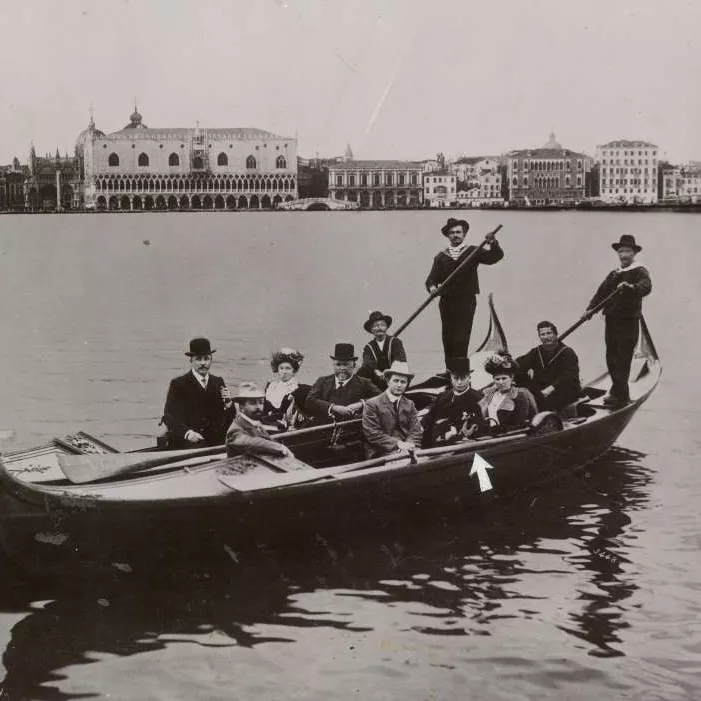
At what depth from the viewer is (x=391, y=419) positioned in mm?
7750

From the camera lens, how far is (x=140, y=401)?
14617mm

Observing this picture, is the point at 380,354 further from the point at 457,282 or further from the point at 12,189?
the point at 12,189

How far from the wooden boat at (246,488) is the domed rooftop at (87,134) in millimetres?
120131

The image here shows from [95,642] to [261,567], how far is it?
1.22 meters

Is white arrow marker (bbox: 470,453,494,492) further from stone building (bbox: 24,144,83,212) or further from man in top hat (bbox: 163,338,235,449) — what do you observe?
stone building (bbox: 24,144,83,212)

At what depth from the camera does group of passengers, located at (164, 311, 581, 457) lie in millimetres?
7637

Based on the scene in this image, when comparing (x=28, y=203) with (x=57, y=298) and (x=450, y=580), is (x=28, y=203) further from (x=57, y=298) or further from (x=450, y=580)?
(x=450, y=580)

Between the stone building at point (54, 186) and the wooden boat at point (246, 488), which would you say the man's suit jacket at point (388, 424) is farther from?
the stone building at point (54, 186)

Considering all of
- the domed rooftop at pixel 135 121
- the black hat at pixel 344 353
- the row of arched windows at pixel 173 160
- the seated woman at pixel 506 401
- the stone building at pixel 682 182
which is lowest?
the seated woman at pixel 506 401

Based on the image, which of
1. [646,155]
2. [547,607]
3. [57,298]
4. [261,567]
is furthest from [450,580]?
[646,155]

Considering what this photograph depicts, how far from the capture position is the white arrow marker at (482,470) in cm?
769

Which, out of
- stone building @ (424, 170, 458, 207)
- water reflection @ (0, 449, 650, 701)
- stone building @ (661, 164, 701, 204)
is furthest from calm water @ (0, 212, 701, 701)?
stone building @ (424, 170, 458, 207)

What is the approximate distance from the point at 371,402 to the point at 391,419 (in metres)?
0.19

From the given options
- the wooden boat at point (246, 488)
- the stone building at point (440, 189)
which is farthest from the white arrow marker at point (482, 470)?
the stone building at point (440, 189)
